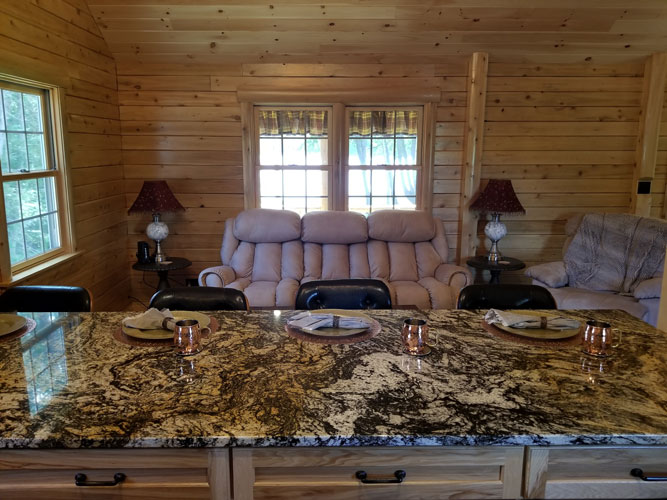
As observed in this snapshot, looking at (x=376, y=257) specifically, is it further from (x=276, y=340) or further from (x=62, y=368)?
(x=62, y=368)

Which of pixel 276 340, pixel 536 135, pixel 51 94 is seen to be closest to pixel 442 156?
pixel 536 135

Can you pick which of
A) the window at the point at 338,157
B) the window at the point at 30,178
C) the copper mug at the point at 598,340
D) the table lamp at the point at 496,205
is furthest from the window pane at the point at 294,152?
the copper mug at the point at 598,340

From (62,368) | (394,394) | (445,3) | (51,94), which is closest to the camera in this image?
(394,394)

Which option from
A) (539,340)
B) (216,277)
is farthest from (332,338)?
(216,277)

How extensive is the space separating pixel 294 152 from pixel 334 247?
1075 millimetres

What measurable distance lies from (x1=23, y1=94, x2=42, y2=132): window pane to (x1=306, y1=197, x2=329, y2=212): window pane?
2.29m

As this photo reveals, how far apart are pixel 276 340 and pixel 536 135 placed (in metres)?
3.90

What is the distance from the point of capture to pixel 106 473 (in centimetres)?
116

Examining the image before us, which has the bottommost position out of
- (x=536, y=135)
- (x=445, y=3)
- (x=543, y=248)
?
(x=543, y=248)

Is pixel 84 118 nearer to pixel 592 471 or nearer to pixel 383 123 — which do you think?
pixel 383 123

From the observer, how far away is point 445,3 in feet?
12.9

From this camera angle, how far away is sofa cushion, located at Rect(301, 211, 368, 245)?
431 cm

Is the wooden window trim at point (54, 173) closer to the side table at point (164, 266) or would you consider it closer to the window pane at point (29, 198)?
the window pane at point (29, 198)

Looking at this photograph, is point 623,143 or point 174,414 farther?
point 623,143
